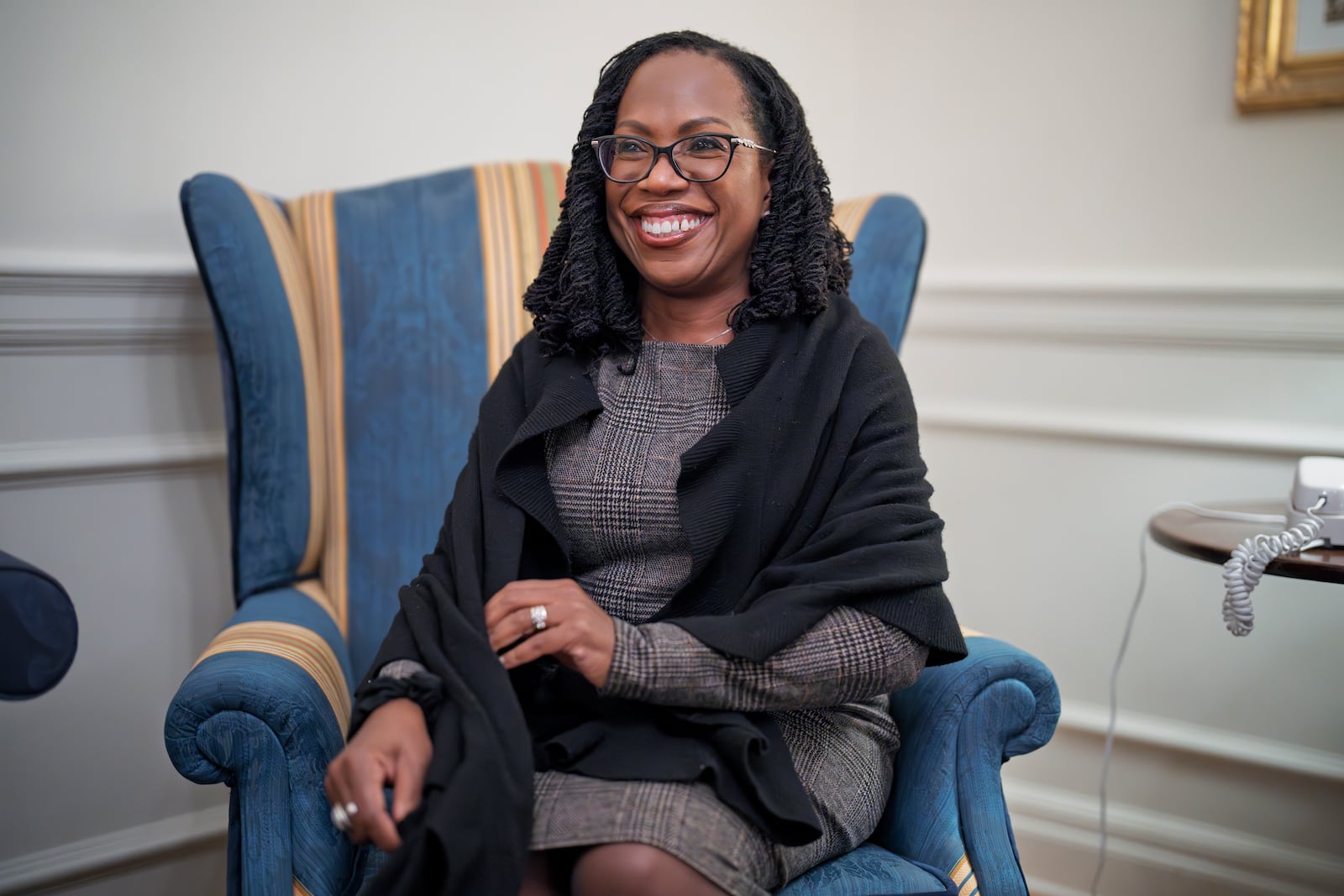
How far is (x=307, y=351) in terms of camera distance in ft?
5.76

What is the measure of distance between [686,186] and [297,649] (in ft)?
2.54

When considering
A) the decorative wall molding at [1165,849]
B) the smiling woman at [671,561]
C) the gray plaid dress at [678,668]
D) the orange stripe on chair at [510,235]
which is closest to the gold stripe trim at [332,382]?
the orange stripe on chair at [510,235]

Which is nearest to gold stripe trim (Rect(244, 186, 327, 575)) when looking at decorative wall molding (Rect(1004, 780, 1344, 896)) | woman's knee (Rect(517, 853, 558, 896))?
woman's knee (Rect(517, 853, 558, 896))

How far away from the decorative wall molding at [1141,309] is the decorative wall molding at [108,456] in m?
1.50

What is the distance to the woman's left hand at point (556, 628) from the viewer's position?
3.74 feet

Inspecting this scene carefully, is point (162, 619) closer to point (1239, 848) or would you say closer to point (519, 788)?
point (519, 788)

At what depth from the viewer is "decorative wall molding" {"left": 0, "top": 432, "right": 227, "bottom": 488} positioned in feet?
5.92

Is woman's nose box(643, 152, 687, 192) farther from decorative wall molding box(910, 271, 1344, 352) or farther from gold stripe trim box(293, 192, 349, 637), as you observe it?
decorative wall molding box(910, 271, 1344, 352)

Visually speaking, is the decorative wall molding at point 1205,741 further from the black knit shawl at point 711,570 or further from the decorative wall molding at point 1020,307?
the black knit shawl at point 711,570

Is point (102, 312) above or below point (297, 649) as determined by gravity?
above

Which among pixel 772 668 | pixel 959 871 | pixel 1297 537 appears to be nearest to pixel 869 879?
pixel 959 871

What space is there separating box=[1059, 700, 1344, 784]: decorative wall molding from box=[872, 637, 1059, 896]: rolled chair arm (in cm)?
74

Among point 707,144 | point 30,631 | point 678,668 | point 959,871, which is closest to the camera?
point 30,631

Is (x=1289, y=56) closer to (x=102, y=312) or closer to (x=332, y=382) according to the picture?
(x=332, y=382)
